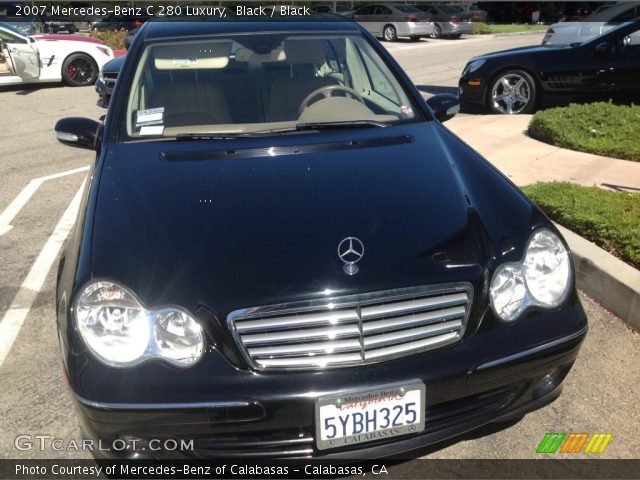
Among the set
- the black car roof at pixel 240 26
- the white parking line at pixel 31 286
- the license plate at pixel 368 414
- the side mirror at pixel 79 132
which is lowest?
the white parking line at pixel 31 286

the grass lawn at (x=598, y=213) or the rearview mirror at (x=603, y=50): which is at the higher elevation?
the rearview mirror at (x=603, y=50)

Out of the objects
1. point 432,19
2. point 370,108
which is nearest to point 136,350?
point 370,108

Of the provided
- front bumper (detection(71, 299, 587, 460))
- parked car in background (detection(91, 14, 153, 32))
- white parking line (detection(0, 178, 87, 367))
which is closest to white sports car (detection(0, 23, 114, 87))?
white parking line (detection(0, 178, 87, 367))

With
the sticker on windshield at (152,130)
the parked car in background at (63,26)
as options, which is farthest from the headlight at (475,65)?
the parked car in background at (63,26)

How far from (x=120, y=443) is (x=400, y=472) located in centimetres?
110

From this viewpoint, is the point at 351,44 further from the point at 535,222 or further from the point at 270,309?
the point at 270,309

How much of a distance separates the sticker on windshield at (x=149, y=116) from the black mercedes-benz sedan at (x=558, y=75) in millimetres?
6503

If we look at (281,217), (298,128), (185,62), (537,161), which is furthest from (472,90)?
(281,217)

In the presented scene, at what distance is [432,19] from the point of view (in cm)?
2734

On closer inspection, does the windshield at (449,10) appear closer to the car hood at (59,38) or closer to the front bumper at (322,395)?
the car hood at (59,38)

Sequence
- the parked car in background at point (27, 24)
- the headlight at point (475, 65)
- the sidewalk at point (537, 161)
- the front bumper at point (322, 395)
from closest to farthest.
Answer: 1. the front bumper at point (322, 395)
2. the sidewalk at point (537, 161)
3. the headlight at point (475, 65)
4. the parked car in background at point (27, 24)

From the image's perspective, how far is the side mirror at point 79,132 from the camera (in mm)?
3820

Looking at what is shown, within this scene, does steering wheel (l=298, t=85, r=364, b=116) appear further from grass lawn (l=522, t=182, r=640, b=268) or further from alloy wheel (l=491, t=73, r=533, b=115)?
alloy wheel (l=491, t=73, r=533, b=115)

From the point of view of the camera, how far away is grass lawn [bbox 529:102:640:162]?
21.6 ft
